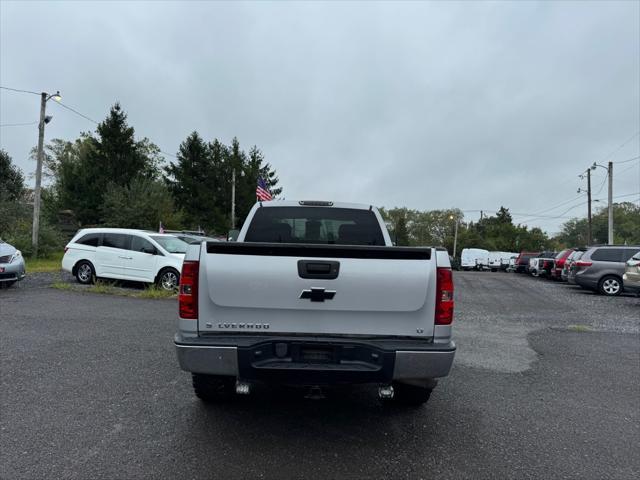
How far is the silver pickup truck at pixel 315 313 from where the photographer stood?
3246 mm

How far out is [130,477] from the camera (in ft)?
9.95

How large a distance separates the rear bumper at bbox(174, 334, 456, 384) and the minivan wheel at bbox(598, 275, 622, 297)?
14.9 meters

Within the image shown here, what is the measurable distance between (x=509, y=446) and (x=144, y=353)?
4585mm

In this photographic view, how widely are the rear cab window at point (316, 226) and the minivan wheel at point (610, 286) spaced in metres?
13.5

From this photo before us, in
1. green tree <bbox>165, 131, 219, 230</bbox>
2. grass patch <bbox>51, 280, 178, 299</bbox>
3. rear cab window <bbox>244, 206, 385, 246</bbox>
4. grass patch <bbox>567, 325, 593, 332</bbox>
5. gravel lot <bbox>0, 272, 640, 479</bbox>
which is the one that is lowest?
gravel lot <bbox>0, 272, 640, 479</bbox>

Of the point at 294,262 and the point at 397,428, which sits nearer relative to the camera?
the point at 294,262

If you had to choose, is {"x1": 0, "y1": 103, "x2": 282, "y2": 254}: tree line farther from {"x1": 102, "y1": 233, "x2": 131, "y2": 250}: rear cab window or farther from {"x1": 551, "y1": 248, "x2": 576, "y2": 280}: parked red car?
{"x1": 551, "y1": 248, "x2": 576, "y2": 280}: parked red car

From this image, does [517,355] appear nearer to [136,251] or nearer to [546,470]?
[546,470]

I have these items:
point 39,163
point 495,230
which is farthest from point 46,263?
point 495,230

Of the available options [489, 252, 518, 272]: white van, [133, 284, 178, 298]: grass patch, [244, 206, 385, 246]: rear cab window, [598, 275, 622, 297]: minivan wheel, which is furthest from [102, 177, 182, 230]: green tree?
[244, 206, 385, 246]: rear cab window

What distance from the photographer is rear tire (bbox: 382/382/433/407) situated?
4.16m

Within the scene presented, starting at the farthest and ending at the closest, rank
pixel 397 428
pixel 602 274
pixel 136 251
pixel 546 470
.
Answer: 1. pixel 602 274
2. pixel 136 251
3. pixel 397 428
4. pixel 546 470

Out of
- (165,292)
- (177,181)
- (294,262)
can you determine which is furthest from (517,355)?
(177,181)

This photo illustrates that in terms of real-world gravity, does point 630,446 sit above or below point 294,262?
below
